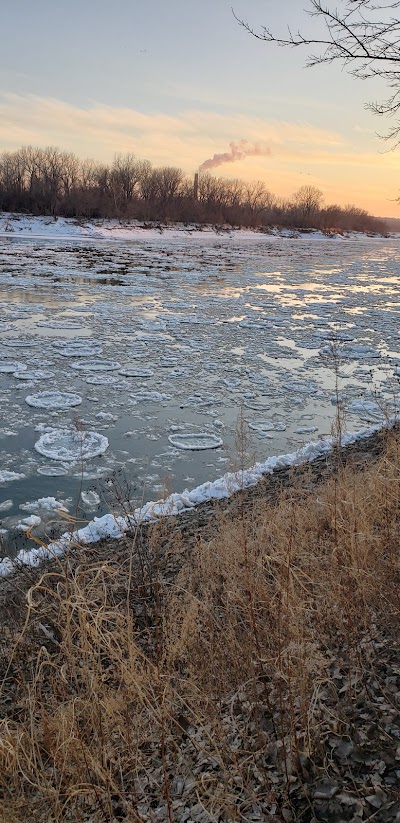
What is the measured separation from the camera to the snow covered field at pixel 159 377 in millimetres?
6262

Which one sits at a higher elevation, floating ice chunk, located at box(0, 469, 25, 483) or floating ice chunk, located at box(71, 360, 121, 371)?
floating ice chunk, located at box(71, 360, 121, 371)

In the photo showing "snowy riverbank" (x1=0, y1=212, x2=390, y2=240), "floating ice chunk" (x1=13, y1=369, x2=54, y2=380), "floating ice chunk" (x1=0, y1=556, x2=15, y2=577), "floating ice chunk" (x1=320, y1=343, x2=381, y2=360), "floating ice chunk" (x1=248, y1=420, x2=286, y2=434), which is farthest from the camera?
"snowy riverbank" (x1=0, y1=212, x2=390, y2=240)

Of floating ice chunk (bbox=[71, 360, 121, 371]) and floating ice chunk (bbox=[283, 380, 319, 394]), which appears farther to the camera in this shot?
floating ice chunk (bbox=[71, 360, 121, 371])

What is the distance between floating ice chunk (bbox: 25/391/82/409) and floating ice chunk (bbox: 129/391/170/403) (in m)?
0.88

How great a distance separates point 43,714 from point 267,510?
2.74 meters

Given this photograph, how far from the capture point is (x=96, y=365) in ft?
33.9

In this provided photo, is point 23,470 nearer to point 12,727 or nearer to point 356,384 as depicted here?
point 12,727

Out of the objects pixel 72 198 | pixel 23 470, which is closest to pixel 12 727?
pixel 23 470

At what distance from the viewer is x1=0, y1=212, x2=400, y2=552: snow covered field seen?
626cm

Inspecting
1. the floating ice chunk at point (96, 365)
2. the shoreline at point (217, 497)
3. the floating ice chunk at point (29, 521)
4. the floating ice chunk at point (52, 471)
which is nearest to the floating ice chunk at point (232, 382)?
the floating ice chunk at point (96, 365)

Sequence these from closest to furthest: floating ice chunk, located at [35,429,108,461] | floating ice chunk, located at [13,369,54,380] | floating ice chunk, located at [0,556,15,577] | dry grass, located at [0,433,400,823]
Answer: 1. dry grass, located at [0,433,400,823]
2. floating ice chunk, located at [0,556,15,577]
3. floating ice chunk, located at [35,429,108,461]
4. floating ice chunk, located at [13,369,54,380]

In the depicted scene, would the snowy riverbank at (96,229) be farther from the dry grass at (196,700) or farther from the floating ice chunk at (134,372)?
the dry grass at (196,700)

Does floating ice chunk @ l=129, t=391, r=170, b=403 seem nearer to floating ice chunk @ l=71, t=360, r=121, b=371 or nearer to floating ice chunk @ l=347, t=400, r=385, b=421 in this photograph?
floating ice chunk @ l=71, t=360, r=121, b=371

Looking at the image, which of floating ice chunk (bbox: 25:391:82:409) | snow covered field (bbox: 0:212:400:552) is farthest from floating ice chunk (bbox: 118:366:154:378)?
floating ice chunk (bbox: 25:391:82:409)
